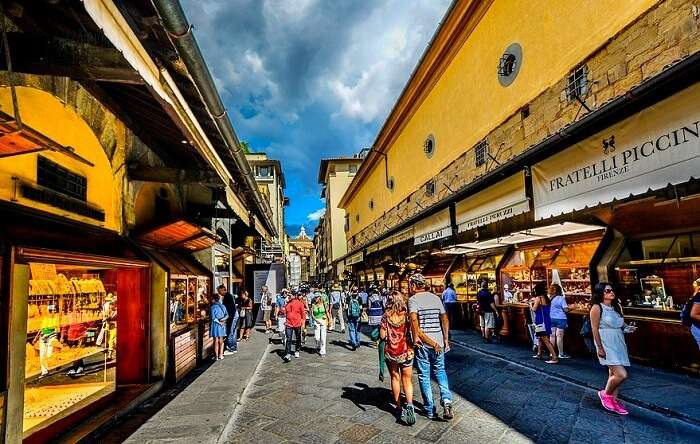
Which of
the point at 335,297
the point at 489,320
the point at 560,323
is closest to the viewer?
the point at 560,323

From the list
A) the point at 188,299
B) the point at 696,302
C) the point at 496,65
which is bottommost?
the point at 696,302

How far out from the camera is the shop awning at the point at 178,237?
6.48m

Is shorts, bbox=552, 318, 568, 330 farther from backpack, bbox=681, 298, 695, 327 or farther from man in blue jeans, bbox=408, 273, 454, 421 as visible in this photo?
man in blue jeans, bbox=408, 273, 454, 421

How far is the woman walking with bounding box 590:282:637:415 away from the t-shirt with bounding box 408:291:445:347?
1934 millimetres

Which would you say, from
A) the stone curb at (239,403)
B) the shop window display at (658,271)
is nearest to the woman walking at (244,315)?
the stone curb at (239,403)

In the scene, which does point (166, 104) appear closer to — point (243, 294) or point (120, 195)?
point (120, 195)

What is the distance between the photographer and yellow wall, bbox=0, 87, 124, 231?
143 inches

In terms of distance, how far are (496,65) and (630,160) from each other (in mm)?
4834

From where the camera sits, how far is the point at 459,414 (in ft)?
15.7

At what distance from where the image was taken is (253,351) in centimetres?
1001

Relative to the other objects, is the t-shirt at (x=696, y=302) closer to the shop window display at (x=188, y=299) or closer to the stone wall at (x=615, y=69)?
the stone wall at (x=615, y=69)

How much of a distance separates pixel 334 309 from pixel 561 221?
13704mm

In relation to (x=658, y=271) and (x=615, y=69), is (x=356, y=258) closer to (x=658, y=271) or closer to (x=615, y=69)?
(x=658, y=271)

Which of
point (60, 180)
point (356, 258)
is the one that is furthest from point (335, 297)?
point (60, 180)
